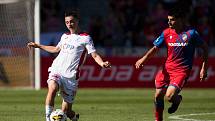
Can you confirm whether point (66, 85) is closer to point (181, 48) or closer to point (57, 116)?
point (57, 116)

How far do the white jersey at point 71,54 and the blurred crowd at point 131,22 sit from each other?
15253mm

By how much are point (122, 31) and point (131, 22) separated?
498 mm

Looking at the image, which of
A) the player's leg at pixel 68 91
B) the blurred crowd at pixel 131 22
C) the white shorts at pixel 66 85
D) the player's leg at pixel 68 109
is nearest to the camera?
the white shorts at pixel 66 85

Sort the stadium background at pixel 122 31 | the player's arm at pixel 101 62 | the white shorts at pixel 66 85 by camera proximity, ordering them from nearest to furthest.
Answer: the player's arm at pixel 101 62 < the white shorts at pixel 66 85 < the stadium background at pixel 122 31

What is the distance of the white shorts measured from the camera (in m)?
12.2

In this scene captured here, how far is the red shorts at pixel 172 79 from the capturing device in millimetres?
12617

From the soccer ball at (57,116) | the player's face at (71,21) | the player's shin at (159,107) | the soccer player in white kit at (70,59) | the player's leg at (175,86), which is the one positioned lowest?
the player's shin at (159,107)

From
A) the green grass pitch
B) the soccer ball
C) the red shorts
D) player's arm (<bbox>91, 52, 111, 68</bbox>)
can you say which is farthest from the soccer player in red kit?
the soccer ball

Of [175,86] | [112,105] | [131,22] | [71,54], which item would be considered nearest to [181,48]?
[175,86]

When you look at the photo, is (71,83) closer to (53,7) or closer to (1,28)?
(1,28)

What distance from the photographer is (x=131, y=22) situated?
28.6 m

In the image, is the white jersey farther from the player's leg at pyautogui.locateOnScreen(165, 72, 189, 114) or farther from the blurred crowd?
the blurred crowd

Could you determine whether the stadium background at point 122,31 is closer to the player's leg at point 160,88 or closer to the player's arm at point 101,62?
the player's leg at point 160,88

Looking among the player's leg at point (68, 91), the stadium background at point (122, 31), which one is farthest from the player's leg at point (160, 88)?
the stadium background at point (122, 31)
